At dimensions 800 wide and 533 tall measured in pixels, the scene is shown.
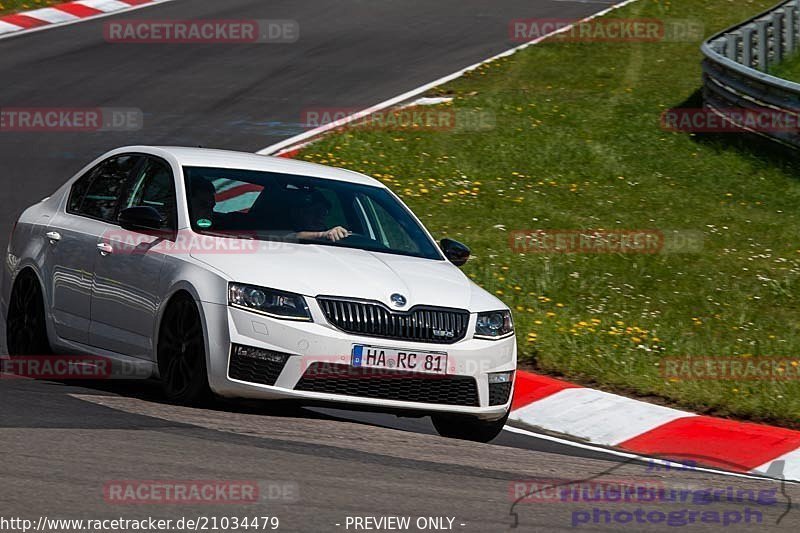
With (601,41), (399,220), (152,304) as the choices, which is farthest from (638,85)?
(152,304)

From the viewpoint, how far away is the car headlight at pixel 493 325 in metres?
7.92

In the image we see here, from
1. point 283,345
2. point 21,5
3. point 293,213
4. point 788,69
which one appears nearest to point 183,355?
point 283,345

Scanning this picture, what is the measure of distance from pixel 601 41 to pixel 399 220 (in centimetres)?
1649

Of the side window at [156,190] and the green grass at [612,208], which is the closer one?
the side window at [156,190]

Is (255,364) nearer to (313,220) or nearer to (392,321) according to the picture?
(392,321)

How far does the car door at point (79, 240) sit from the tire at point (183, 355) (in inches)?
37.3

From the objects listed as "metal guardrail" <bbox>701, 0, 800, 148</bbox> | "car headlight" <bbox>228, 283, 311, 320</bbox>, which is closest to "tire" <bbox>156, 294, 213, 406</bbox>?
"car headlight" <bbox>228, 283, 311, 320</bbox>

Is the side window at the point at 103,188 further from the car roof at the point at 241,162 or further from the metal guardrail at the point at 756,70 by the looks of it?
the metal guardrail at the point at 756,70

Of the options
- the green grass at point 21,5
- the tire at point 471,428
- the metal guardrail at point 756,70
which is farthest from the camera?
the green grass at point 21,5

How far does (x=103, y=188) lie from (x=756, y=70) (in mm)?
13106

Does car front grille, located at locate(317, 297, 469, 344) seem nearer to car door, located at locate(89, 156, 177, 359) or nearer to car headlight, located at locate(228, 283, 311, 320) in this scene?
car headlight, located at locate(228, 283, 311, 320)

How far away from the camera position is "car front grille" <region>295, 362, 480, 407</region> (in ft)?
24.3

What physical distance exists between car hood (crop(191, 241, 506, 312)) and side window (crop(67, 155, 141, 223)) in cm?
131

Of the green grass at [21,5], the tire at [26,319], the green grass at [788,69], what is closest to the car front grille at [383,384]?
the tire at [26,319]
